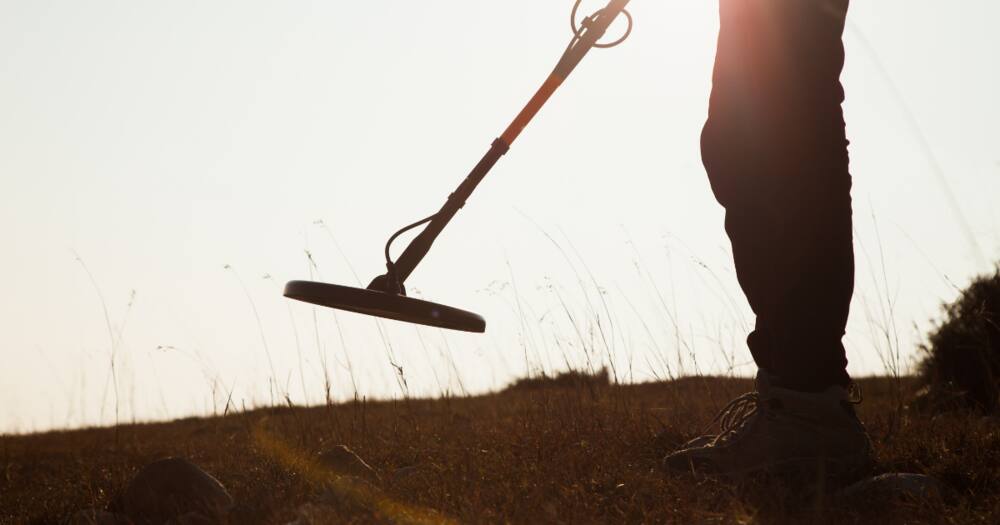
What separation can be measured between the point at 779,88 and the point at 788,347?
2.29 ft

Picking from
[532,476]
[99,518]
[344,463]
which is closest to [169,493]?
[99,518]

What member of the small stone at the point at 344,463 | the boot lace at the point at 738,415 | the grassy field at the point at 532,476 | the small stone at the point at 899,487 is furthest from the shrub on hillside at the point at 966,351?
the small stone at the point at 344,463

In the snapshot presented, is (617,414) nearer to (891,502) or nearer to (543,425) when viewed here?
(543,425)

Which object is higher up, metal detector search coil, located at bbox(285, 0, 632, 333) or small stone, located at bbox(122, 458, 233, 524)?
metal detector search coil, located at bbox(285, 0, 632, 333)

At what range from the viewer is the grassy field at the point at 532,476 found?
2.09m

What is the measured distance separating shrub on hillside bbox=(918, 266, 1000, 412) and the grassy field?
1082 millimetres

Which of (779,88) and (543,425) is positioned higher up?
(779,88)

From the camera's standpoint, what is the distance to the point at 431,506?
7.23ft

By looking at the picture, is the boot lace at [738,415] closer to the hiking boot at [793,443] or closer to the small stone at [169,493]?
the hiking boot at [793,443]

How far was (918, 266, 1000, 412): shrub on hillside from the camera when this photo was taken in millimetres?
5129

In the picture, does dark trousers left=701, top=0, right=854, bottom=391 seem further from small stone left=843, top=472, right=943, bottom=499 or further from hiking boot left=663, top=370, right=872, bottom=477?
small stone left=843, top=472, right=943, bottom=499

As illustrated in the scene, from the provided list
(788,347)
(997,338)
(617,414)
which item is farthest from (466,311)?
(997,338)

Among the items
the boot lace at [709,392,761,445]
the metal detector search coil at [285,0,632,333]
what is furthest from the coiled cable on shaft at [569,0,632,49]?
the boot lace at [709,392,761,445]

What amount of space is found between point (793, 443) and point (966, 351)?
3.43 meters
